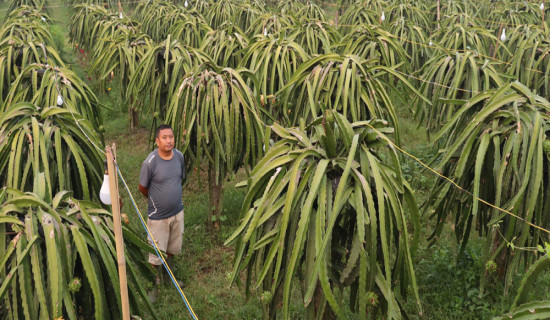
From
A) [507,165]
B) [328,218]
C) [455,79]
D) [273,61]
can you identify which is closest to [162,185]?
[273,61]

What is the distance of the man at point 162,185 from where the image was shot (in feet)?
14.3

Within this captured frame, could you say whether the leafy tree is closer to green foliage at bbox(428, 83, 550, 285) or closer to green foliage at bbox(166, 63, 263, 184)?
green foliage at bbox(166, 63, 263, 184)

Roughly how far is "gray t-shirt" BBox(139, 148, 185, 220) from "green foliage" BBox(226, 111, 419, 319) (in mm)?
1515

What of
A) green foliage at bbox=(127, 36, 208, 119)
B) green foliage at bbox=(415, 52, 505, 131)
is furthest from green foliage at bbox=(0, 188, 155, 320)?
green foliage at bbox=(415, 52, 505, 131)

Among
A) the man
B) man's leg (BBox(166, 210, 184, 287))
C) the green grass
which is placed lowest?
the green grass

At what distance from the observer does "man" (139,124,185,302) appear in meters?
4.35

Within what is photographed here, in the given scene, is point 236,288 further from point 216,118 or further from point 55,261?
point 55,261

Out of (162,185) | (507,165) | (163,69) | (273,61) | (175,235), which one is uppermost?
(273,61)

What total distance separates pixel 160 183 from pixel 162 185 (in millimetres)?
23

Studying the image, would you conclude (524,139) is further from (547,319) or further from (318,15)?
(318,15)

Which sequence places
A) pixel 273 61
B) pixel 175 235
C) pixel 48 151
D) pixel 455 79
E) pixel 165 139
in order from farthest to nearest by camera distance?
1. pixel 273 61
2. pixel 455 79
3. pixel 175 235
4. pixel 165 139
5. pixel 48 151

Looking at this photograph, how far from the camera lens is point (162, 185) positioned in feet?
14.4

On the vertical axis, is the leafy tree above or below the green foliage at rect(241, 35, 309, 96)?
below

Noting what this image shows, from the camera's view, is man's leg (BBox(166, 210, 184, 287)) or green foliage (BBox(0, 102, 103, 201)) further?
man's leg (BBox(166, 210, 184, 287))
